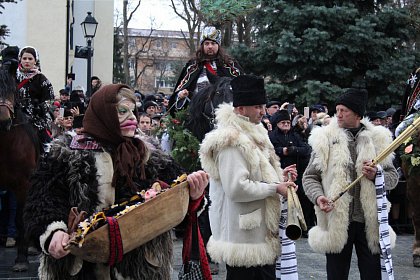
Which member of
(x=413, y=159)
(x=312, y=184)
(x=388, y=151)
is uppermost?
(x=388, y=151)

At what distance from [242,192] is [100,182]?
4.75 feet

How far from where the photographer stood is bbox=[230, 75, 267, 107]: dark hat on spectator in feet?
17.2

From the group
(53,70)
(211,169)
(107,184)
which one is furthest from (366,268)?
(53,70)

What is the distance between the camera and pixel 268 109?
13094 millimetres

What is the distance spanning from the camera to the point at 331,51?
16734 mm

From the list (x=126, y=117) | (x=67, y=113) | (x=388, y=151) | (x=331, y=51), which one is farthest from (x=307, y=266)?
(x=331, y=51)

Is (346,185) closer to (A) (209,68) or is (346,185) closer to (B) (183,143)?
(B) (183,143)

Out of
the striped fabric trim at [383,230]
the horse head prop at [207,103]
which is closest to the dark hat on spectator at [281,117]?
the horse head prop at [207,103]

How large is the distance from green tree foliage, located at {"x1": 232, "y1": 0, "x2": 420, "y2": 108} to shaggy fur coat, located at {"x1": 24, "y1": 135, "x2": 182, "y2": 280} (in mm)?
12980

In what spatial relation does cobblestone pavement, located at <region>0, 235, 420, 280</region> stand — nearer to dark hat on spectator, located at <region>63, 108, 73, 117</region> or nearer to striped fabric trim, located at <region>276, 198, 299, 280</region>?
dark hat on spectator, located at <region>63, 108, 73, 117</region>

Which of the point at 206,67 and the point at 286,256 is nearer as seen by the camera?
the point at 286,256

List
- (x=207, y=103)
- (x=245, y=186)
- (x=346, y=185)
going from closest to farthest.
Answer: (x=245, y=186) < (x=346, y=185) < (x=207, y=103)

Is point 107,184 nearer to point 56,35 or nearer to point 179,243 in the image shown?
point 179,243

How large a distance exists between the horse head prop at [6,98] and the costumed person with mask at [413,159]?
5085mm
